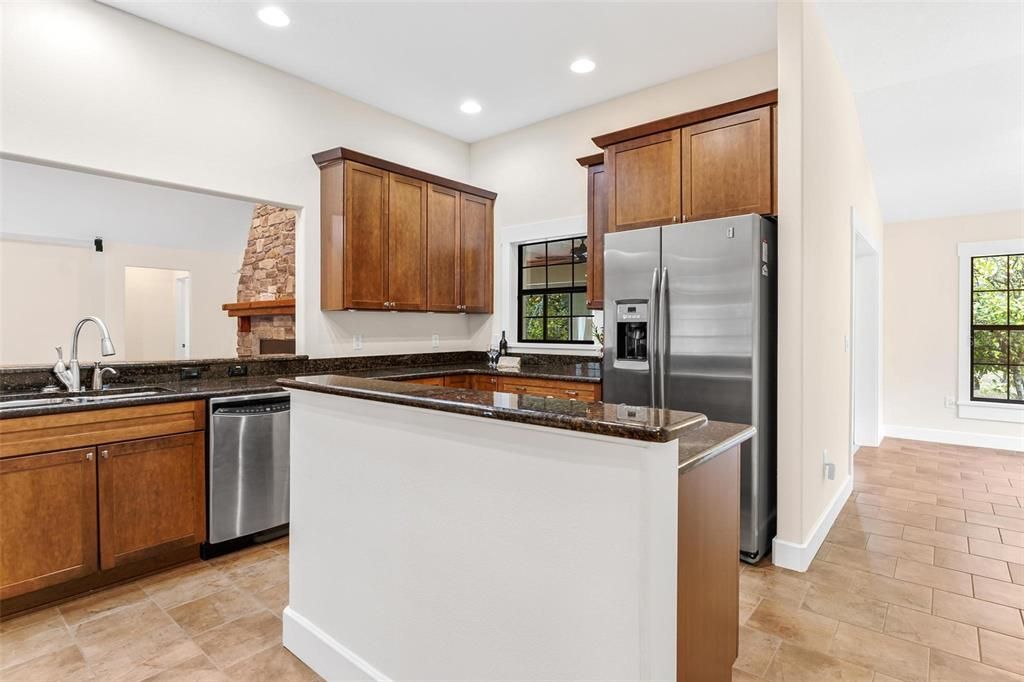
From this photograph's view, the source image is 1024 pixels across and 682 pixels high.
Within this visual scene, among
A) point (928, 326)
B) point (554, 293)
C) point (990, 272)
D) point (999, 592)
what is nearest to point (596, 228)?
point (554, 293)

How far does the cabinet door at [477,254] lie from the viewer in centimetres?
472

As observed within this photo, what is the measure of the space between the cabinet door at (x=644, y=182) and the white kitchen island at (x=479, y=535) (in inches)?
88.8

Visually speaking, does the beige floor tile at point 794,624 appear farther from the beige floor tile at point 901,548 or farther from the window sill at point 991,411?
the window sill at point 991,411

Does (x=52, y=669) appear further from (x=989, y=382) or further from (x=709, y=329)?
(x=989, y=382)

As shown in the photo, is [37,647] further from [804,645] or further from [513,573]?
[804,645]

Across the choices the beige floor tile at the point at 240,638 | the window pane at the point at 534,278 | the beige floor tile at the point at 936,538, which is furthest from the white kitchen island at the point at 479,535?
the window pane at the point at 534,278

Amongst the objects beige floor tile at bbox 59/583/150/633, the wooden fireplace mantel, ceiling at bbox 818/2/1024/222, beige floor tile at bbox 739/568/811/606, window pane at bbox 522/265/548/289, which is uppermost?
ceiling at bbox 818/2/1024/222

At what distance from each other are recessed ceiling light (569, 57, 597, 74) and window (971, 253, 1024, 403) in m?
5.12

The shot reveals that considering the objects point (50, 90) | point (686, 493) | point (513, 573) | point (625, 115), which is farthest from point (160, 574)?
point (625, 115)

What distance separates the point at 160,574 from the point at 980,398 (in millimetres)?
7682

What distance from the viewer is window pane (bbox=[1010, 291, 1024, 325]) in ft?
18.7

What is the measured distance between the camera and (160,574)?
2.68m

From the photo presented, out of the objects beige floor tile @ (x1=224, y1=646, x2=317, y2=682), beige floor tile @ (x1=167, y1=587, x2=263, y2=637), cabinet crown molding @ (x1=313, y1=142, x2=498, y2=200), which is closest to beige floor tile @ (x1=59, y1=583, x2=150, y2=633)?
beige floor tile @ (x1=167, y1=587, x2=263, y2=637)

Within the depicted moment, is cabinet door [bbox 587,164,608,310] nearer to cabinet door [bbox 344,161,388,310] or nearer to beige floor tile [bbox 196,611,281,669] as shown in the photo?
cabinet door [bbox 344,161,388,310]
